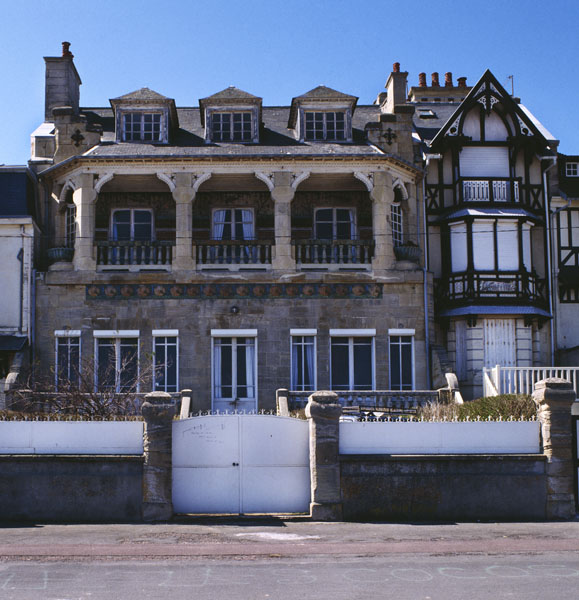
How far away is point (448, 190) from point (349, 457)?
13.3 meters

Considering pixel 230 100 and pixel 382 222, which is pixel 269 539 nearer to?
pixel 382 222

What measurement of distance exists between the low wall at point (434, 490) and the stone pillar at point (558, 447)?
290 millimetres

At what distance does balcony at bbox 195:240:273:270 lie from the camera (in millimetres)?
23906

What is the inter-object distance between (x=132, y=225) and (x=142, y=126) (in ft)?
9.65

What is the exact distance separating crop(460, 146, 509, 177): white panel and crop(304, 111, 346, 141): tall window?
3.82 metres

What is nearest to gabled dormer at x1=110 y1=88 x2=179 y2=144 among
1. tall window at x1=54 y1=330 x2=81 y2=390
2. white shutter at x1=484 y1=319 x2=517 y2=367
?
tall window at x1=54 y1=330 x2=81 y2=390

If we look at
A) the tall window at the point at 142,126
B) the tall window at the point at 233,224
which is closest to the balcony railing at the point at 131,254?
the tall window at the point at 233,224

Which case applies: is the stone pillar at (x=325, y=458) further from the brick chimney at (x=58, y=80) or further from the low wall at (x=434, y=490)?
the brick chimney at (x=58, y=80)

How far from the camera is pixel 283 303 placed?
23578mm

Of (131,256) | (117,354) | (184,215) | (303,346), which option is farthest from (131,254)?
(303,346)

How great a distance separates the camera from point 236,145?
24.7 meters

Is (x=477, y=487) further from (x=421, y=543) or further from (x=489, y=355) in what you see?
(x=489, y=355)

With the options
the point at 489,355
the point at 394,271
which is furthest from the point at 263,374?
the point at 489,355

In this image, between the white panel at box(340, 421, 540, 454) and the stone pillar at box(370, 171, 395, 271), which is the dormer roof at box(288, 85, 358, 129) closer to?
the stone pillar at box(370, 171, 395, 271)
